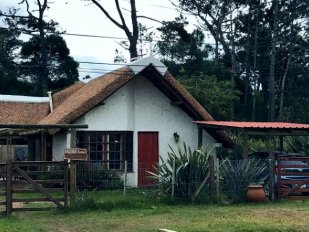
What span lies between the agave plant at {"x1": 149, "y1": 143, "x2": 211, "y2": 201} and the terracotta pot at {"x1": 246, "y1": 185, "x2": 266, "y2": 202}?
1.54 meters

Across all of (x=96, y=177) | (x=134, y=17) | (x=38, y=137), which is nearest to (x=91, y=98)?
(x=96, y=177)

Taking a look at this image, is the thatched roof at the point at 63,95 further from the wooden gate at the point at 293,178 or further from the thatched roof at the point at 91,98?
the wooden gate at the point at 293,178

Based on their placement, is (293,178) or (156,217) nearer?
(156,217)

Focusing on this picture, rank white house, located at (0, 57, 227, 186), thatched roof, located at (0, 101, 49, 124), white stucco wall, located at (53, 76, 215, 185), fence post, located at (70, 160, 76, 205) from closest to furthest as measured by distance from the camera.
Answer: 1. fence post, located at (70, 160, 76, 205)
2. white house, located at (0, 57, 227, 186)
3. white stucco wall, located at (53, 76, 215, 185)
4. thatched roof, located at (0, 101, 49, 124)

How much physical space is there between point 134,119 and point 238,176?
7312 mm

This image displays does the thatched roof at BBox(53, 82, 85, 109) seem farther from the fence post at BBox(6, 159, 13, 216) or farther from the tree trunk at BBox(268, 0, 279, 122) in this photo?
the tree trunk at BBox(268, 0, 279, 122)

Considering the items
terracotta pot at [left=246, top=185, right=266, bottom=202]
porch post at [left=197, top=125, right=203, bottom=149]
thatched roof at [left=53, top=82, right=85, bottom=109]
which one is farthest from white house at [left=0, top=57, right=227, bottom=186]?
terracotta pot at [left=246, top=185, right=266, bottom=202]

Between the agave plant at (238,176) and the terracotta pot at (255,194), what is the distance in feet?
0.66

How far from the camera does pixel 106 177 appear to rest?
21266mm

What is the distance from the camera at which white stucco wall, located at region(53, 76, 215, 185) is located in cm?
2520

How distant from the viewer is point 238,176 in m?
19.5

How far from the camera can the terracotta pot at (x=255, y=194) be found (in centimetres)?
1939

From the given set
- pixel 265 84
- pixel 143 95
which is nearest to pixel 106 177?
pixel 143 95

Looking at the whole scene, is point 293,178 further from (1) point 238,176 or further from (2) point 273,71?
(2) point 273,71
